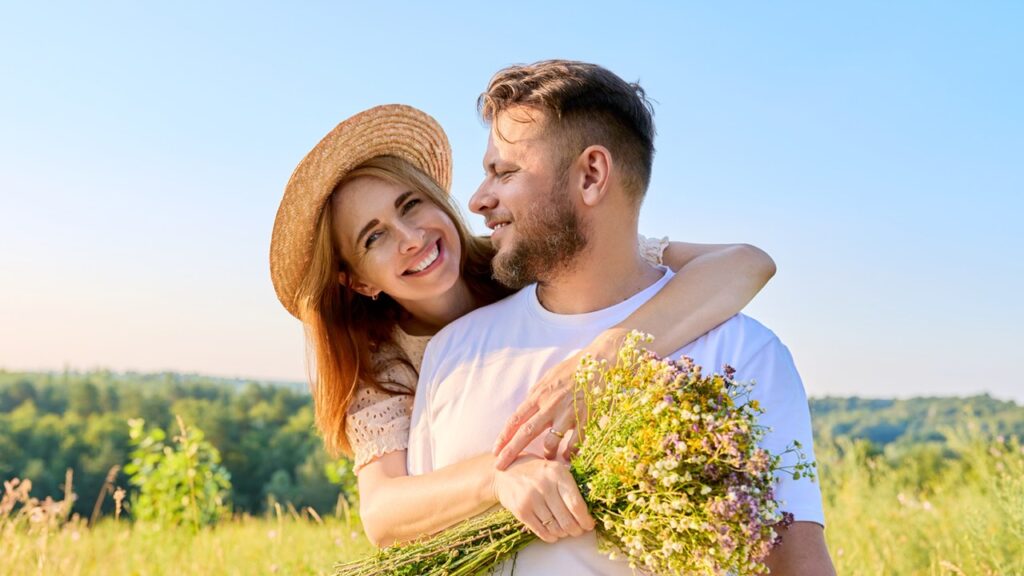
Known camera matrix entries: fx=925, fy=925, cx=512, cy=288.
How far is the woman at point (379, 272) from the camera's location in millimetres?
3486

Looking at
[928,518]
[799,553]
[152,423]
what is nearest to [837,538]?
[928,518]

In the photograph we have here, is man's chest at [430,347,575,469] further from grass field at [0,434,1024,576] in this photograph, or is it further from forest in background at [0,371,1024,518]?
forest in background at [0,371,1024,518]

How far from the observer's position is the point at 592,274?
3.32m

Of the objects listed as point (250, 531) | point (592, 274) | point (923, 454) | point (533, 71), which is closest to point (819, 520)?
point (592, 274)

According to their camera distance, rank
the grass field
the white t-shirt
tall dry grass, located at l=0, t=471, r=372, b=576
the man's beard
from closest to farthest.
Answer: the white t-shirt → the man's beard → tall dry grass, located at l=0, t=471, r=372, b=576 → the grass field

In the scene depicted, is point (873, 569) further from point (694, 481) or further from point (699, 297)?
point (694, 481)

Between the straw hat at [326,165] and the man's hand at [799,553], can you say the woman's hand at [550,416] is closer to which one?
the man's hand at [799,553]

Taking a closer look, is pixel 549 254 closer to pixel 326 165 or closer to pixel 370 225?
pixel 370 225

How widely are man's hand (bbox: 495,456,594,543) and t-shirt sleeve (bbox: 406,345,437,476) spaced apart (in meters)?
0.74

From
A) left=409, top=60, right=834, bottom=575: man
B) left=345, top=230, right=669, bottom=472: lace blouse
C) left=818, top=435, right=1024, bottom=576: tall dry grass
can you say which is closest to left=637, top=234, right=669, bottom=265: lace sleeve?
left=345, top=230, right=669, bottom=472: lace blouse

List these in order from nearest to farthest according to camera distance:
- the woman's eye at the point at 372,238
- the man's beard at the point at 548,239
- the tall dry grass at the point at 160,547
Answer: the man's beard at the point at 548,239 → the woman's eye at the point at 372,238 → the tall dry grass at the point at 160,547

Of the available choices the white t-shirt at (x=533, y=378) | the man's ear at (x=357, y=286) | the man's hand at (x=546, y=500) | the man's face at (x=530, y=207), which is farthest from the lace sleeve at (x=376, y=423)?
the man's hand at (x=546, y=500)

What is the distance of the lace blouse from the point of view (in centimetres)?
355

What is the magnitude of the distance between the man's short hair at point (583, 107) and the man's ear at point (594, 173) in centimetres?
4
